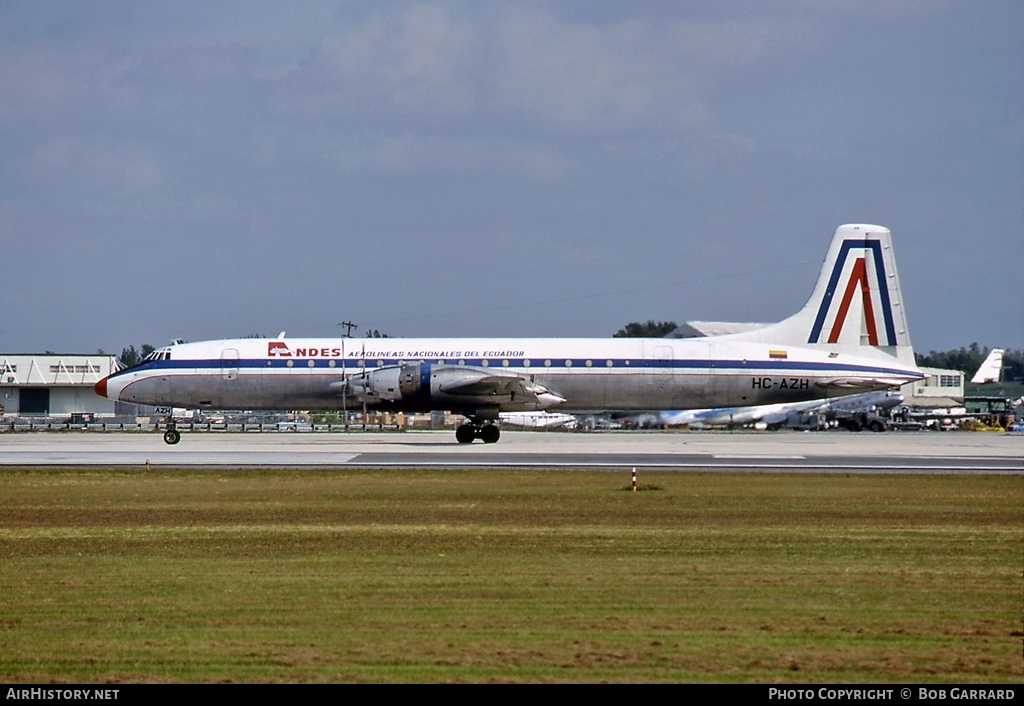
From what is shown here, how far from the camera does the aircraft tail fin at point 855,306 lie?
49656 mm

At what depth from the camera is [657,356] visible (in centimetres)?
4734

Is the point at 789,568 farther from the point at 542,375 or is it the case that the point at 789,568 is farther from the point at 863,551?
the point at 542,375

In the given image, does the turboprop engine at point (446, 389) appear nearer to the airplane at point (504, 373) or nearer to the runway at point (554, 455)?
the airplane at point (504, 373)

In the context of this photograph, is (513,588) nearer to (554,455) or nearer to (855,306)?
(554,455)

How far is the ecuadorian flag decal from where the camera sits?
5003cm

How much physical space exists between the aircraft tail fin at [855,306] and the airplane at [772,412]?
29.7 m

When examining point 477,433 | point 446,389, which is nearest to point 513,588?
point 446,389

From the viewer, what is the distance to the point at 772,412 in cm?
8644

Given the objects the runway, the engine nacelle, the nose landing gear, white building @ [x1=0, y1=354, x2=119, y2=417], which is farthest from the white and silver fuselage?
white building @ [x1=0, y1=354, x2=119, y2=417]

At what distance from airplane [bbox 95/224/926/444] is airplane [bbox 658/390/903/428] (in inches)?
1224

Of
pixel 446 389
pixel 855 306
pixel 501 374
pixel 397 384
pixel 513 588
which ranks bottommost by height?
pixel 513 588

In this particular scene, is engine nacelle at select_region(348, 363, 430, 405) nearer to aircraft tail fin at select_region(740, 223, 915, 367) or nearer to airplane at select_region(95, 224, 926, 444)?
airplane at select_region(95, 224, 926, 444)

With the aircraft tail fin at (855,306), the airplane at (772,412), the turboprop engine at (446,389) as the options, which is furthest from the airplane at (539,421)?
the turboprop engine at (446,389)

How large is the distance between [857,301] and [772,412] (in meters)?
36.7
